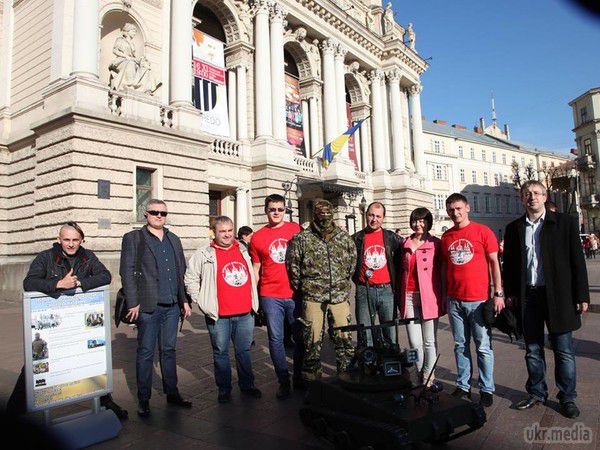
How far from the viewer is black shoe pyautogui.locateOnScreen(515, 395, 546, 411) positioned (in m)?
4.27

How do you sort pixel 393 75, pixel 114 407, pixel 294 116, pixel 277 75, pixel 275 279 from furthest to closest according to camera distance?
pixel 393 75 → pixel 294 116 → pixel 277 75 → pixel 275 279 → pixel 114 407

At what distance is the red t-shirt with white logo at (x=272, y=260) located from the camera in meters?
5.18

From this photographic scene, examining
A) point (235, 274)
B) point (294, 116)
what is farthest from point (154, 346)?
point (294, 116)

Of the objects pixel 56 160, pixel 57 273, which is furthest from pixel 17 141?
pixel 57 273

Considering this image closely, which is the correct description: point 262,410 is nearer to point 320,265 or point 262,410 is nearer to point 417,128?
point 320,265

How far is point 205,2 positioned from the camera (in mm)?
20531

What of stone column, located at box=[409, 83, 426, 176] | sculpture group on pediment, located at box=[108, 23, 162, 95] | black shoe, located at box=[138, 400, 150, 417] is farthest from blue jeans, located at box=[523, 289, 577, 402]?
stone column, located at box=[409, 83, 426, 176]

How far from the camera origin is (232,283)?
4977 mm

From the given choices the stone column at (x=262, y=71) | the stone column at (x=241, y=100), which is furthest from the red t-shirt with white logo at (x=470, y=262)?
the stone column at (x=241, y=100)

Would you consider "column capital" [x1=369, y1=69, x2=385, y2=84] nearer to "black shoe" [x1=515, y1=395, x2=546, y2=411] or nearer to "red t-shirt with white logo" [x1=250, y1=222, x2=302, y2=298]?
"red t-shirt with white logo" [x1=250, y1=222, x2=302, y2=298]

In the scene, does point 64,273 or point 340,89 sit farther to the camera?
point 340,89

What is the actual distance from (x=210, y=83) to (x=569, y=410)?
1891 cm

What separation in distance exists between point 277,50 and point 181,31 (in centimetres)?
656

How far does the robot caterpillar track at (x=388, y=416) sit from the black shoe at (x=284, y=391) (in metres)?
1.18
